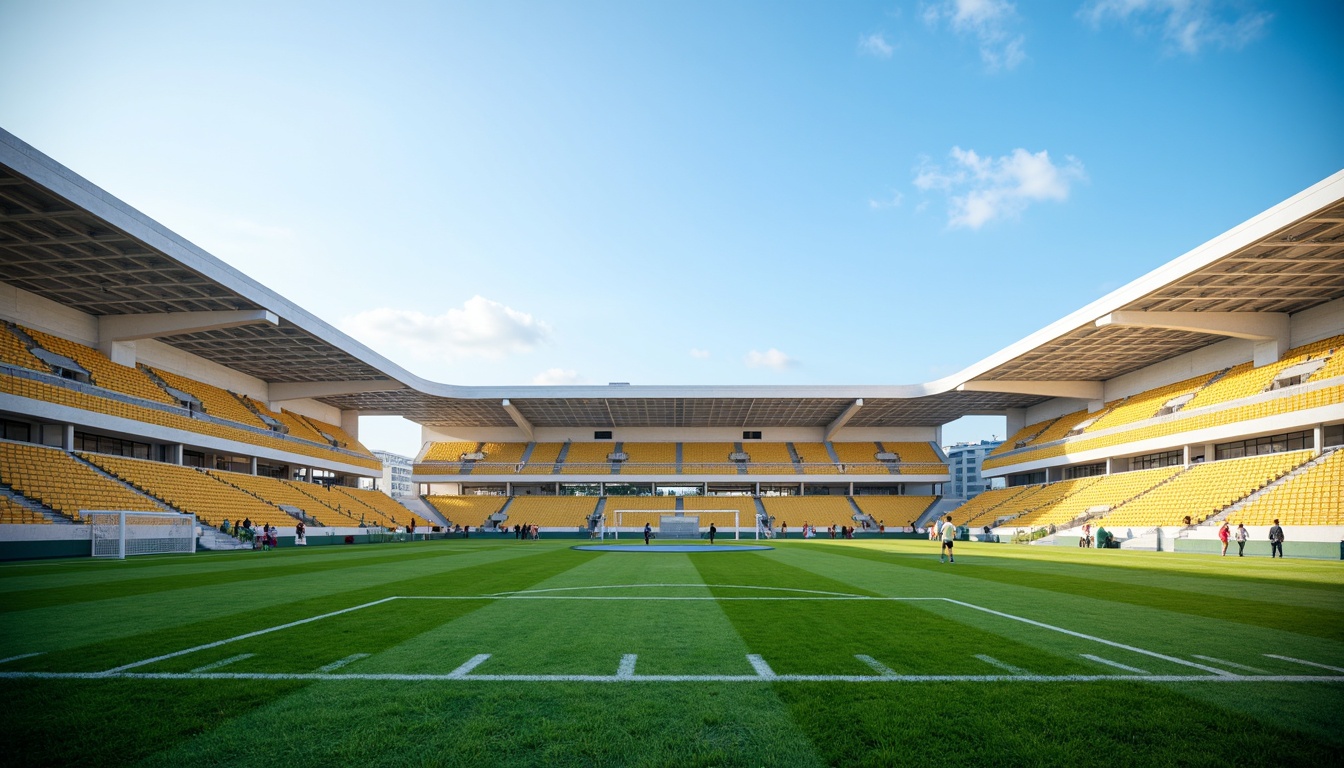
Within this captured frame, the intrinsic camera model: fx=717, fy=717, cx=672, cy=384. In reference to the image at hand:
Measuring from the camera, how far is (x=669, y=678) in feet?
20.5

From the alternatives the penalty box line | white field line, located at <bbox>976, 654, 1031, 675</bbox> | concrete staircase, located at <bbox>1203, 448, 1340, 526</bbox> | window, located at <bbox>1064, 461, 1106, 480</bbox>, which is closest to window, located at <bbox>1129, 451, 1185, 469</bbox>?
window, located at <bbox>1064, 461, 1106, 480</bbox>

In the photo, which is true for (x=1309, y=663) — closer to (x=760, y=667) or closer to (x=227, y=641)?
(x=760, y=667)

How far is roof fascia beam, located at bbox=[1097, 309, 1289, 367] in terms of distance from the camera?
35.2 meters

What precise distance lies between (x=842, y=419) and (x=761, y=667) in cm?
5652

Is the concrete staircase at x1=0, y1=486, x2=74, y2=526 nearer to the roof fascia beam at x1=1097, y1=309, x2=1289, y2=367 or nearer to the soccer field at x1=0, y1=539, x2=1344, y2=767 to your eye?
the soccer field at x1=0, y1=539, x2=1344, y2=767

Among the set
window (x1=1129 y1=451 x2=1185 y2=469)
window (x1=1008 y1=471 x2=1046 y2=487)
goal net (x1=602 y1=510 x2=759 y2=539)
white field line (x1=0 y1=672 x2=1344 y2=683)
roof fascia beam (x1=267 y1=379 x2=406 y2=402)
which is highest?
roof fascia beam (x1=267 y1=379 x2=406 y2=402)

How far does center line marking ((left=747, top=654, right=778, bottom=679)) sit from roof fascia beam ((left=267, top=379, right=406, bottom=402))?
154ft

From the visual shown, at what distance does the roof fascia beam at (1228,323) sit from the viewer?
35.2m

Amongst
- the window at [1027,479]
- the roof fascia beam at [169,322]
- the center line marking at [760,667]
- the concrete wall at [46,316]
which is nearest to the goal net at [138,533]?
the roof fascia beam at [169,322]

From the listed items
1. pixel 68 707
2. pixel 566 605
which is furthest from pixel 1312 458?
pixel 68 707

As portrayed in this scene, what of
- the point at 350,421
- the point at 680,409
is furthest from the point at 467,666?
the point at 350,421

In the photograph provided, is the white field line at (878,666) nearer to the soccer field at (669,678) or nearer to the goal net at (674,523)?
the soccer field at (669,678)

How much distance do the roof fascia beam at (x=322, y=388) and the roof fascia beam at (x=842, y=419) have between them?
112 feet

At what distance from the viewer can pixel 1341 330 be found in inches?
1302
